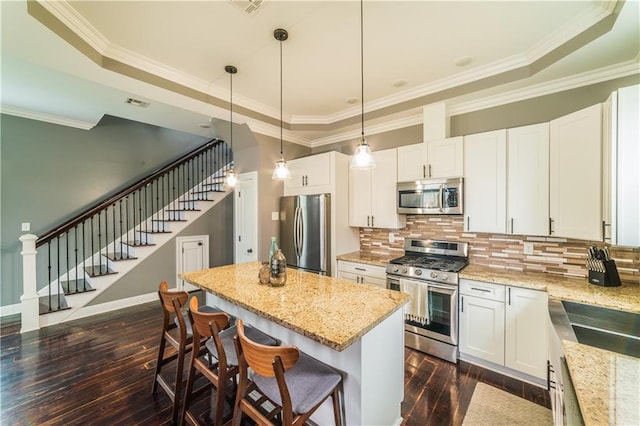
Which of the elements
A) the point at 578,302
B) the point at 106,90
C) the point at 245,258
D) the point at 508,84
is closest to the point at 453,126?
the point at 508,84

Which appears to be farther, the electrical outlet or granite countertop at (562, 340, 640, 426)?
the electrical outlet

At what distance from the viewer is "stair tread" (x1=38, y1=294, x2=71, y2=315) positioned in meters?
3.60

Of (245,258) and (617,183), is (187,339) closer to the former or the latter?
(245,258)

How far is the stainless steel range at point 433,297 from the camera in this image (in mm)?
2648

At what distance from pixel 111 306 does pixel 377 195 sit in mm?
4557

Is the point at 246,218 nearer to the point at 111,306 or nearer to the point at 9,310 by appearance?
the point at 111,306

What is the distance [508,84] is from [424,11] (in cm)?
131

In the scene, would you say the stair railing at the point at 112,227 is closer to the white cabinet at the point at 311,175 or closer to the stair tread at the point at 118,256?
the stair tread at the point at 118,256

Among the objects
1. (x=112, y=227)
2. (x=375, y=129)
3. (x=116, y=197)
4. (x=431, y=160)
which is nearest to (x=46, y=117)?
(x=116, y=197)

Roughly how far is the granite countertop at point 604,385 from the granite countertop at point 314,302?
0.81m

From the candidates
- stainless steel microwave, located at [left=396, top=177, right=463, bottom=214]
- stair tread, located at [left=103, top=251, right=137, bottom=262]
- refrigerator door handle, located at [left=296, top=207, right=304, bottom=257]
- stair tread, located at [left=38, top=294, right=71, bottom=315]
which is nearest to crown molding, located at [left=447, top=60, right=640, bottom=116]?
stainless steel microwave, located at [left=396, top=177, right=463, bottom=214]

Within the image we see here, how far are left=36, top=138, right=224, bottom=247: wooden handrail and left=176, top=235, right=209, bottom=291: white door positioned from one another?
47.3 inches

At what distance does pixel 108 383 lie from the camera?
2361 millimetres

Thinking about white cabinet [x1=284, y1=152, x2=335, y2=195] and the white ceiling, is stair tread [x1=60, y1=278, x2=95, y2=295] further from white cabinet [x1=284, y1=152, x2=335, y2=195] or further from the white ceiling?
white cabinet [x1=284, y1=152, x2=335, y2=195]
